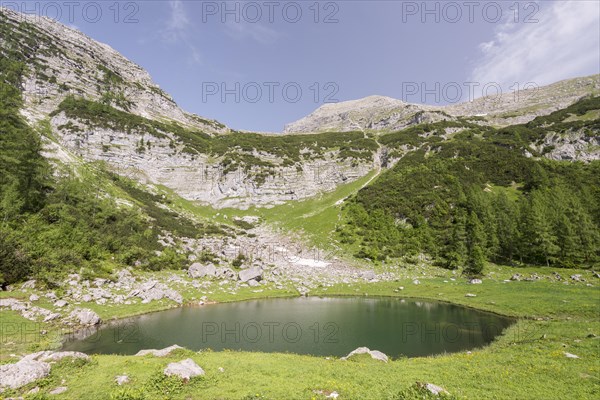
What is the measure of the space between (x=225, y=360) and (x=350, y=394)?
8.74 m

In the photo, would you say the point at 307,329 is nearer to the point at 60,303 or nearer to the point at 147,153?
the point at 60,303

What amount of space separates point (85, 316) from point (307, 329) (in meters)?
23.5

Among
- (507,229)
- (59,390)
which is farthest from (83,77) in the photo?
(507,229)

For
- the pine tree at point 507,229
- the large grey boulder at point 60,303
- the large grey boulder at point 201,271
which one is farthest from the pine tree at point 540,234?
the large grey boulder at point 60,303

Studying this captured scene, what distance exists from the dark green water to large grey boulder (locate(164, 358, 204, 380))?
34.2ft

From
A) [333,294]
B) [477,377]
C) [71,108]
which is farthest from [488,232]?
[71,108]

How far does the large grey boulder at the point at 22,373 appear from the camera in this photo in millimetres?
11945

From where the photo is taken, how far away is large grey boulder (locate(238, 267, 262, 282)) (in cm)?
5072

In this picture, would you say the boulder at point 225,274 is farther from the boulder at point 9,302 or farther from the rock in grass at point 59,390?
the rock in grass at point 59,390

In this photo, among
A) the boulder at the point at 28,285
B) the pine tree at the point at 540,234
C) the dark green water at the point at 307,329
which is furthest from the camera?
the pine tree at the point at 540,234

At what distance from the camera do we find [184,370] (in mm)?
13391

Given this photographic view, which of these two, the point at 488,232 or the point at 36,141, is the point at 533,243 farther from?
the point at 36,141

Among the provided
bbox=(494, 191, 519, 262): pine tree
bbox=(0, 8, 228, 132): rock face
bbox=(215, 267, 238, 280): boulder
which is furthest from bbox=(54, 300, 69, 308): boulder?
bbox=(0, 8, 228, 132): rock face

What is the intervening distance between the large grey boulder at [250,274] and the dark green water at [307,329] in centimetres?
1062
